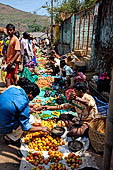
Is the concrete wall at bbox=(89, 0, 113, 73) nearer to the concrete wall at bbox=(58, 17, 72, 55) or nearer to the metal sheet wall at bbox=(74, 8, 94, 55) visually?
the metal sheet wall at bbox=(74, 8, 94, 55)

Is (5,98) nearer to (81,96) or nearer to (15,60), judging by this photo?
(81,96)

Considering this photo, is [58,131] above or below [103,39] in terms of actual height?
below

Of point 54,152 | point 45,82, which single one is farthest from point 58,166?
point 45,82

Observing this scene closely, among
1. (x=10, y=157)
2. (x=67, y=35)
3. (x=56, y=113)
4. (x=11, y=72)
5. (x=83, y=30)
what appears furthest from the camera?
(x=67, y=35)

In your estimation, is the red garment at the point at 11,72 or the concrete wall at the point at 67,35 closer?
the red garment at the point at 11,72

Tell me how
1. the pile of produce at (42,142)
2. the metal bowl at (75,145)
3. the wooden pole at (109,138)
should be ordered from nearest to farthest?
A: the wooden pole at (109,138) < the metal bowl at (75,145) < the pile of produce at (42,142)

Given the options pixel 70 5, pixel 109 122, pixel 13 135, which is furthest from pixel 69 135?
pixel 70 5

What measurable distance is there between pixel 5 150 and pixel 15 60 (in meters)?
2.93

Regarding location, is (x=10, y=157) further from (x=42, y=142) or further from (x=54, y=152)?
(x=54, y=152)

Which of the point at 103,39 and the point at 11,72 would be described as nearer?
the point at 11,72

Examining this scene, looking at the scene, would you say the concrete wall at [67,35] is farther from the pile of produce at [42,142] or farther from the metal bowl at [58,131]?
the pile of produce at [42,142]

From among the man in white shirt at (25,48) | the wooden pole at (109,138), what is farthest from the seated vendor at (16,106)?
the man in white shirt at (25,48)

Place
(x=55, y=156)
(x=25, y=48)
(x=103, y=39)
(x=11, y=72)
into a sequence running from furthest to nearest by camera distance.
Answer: (x=25, y=48), (x=103, y=39), (x=11, y=72), (x=55, y=156)

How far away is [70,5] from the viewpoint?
46.3 ft
